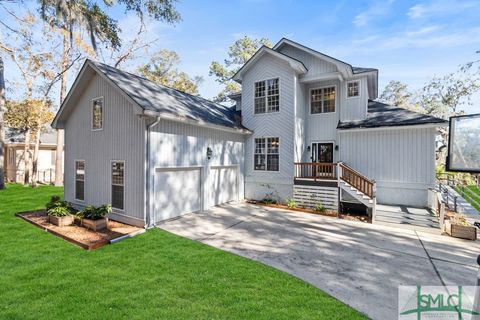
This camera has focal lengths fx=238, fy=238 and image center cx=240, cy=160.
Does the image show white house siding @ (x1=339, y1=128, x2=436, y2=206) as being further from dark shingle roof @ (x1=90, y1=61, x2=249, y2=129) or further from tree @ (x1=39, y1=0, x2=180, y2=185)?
tree @ (x1=39, y1=0, x2=180, y2=185)

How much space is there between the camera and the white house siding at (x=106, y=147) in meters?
8.37

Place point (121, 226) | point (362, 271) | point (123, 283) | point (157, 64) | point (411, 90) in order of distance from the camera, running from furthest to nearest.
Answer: point (411, 90), point (157, 64), point (121, 226), point (362, 271), point (123, 283)

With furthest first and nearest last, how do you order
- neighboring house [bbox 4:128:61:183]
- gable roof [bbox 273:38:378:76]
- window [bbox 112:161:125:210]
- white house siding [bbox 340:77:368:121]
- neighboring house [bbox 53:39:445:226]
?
neighboring house [bbox 4:128:61:183], white house siding [bbox 340:77:368:121], gable roof [bbox 273:38:378:76], window [bbox 112:161:125:210], neighboring house [bbox 53:39:445:226]

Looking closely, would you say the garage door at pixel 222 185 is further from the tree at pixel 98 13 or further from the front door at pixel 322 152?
the tree at pixel 98 13

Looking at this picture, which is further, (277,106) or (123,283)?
(277,106)

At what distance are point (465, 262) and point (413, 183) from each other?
226 inches

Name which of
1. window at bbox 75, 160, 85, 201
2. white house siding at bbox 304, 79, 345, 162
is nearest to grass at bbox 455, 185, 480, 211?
white house siding at bbox 304, 79, 345, 162

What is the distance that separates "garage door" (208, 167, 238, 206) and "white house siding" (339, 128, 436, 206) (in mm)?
5975

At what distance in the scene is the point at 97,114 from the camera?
396 inches

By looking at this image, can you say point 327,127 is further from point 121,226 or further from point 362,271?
point 121,226

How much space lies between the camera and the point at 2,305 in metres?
3.95

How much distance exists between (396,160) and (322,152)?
3459 mm

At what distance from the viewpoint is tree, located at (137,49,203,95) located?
29.1 metres

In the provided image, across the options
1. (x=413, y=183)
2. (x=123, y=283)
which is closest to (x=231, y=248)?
(x=123, y=283)
